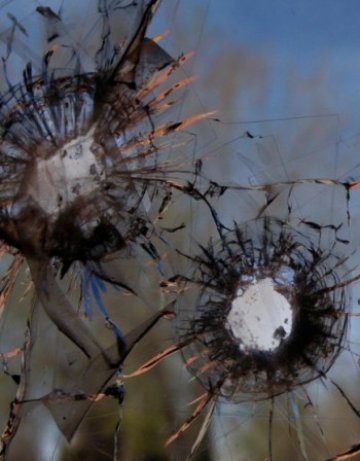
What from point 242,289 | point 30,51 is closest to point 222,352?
point 242,289

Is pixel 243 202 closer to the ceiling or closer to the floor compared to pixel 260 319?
closer to the ceiling

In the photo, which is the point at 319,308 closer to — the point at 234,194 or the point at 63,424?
the point at 234,194

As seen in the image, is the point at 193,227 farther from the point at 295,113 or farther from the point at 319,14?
the point at 319,14

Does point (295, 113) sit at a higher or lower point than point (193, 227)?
higher

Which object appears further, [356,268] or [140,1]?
[356,268]

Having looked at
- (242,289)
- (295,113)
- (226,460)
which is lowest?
(226,460)

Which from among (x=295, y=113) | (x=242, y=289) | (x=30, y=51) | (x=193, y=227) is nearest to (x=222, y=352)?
(x=242, y=289)
